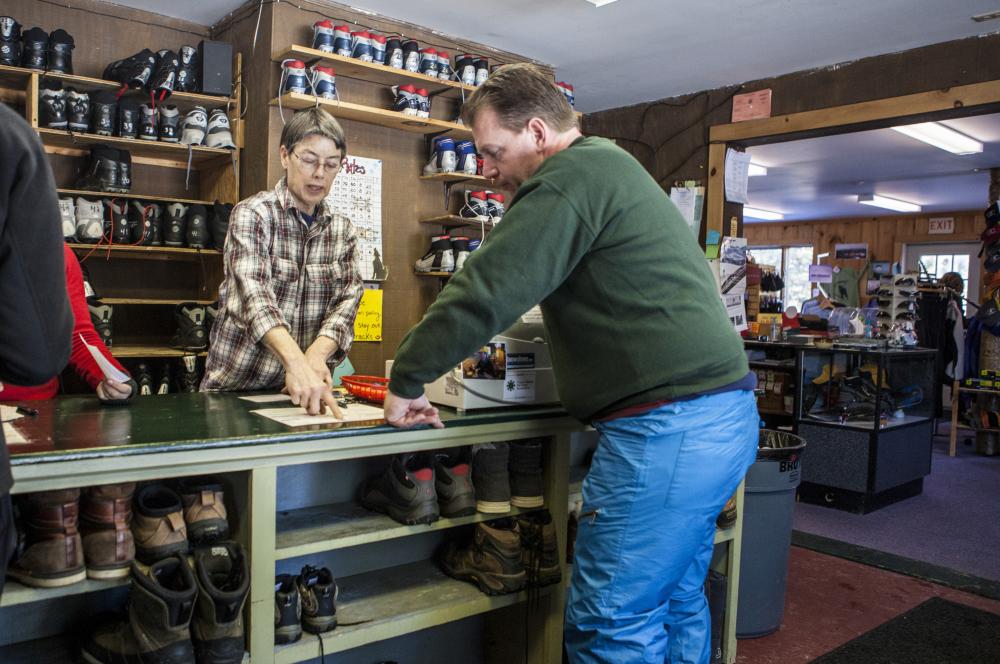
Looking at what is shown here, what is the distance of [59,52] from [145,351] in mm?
1610

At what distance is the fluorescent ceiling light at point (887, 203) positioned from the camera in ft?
34.8

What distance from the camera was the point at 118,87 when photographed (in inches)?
168

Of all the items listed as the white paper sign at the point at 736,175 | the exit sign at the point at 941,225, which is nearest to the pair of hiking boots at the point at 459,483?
the white paper sign at the point at 736,175

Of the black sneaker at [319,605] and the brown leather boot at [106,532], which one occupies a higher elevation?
the brown leather boot at [106,532]

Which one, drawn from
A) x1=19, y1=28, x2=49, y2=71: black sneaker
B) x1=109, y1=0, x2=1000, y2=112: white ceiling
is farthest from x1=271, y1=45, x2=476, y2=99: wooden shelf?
x1=19, y1=28, x2=49, y2=71: black sneaker

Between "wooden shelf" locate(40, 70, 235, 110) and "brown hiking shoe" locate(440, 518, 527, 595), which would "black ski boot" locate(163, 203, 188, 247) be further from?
"brown hiking shoe" locate(440, 518, 527, 595)

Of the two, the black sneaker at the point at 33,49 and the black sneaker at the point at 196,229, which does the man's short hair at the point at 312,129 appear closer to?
the black sneaker at the point at 196,229

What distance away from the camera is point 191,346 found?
14.4ft

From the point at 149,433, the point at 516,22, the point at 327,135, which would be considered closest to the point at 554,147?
the point at 327,135

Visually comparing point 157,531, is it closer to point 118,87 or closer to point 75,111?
point 75,111

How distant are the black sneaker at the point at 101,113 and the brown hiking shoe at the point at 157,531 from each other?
3249 millimetres

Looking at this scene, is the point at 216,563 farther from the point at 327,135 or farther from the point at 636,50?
the point at 636,50

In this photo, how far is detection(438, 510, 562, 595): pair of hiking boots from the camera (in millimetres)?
2010

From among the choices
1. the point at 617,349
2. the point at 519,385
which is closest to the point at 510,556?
the point at 519,385
